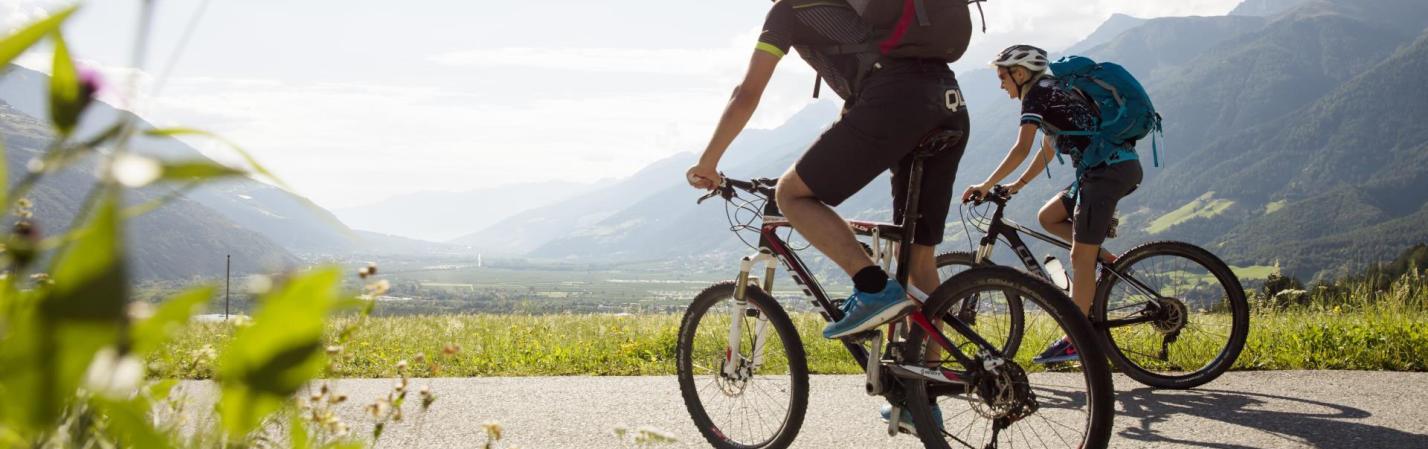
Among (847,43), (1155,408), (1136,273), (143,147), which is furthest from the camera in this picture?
(1136,273)

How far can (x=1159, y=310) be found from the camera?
6316mm

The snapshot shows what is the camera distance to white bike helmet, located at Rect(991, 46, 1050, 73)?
19.9 ft

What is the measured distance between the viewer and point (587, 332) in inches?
349

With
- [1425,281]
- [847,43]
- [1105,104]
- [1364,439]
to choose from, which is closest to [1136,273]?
[1105,104]

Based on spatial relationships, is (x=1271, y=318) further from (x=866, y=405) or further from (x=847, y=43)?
(x=847, y=43)

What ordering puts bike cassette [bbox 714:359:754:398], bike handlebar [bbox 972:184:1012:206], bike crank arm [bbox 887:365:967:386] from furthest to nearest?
bike handlebar [bbox 972:184:1012:206]
bike cassette [bbox 714:359:754:398]
bike crank arm [bbox 887:365:967:386]

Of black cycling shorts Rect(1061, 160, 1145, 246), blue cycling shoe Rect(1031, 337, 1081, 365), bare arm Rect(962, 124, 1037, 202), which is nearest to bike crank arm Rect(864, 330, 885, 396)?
blue cycling shoe Rect(1031, 337, 1081, 365)

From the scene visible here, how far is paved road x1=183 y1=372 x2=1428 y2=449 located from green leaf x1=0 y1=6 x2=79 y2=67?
3796 mm

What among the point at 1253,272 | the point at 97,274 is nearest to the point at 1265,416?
the point at 97,274

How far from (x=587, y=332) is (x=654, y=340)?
50.3 inches

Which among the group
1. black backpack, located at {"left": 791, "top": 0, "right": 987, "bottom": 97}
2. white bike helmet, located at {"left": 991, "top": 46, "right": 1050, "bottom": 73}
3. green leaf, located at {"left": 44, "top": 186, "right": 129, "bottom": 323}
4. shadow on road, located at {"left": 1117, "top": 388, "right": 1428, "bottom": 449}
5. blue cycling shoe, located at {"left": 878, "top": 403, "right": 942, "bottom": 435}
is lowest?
shadow on road, located at {"left": 1117, "top": 388, "right": 1428, "bottom": 449}

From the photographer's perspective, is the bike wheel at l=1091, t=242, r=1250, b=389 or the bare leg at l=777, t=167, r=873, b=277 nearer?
the bare leg at l=777, t=167, r=873, b=277

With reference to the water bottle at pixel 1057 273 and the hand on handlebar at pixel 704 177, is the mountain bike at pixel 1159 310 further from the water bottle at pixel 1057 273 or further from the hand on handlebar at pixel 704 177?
the hand on handlebar at pixel 704 177

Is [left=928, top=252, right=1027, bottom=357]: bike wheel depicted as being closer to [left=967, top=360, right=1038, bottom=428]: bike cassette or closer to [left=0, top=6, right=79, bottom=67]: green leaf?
[left=967, top=360, right=1038, bottom=428]: bike cassette
